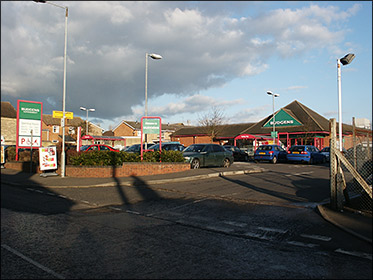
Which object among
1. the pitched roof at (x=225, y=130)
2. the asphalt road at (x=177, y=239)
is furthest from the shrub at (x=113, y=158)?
the pitched roof at (x=225, y=130)

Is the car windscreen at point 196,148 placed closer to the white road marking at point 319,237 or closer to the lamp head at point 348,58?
the lamp head at point 348,58

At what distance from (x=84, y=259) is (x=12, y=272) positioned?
93 centimetres

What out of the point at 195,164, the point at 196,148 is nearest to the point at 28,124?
the point at 196,148

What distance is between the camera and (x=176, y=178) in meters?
13.6

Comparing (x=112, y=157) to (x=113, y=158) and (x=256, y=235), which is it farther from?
(x=256, y=235)

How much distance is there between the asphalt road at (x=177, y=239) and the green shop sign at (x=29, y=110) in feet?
36.8

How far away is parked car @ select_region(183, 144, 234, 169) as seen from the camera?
682 inches

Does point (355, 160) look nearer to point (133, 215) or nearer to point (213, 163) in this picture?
point (133, 215)

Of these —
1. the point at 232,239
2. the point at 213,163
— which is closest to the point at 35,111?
the point at 213,163

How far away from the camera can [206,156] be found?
17.8m

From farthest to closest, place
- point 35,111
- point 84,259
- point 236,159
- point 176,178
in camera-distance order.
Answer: point 236,159, point 35,111, point 176,178, point 84,259

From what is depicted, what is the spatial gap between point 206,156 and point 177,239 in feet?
40.2

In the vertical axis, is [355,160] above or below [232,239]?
above

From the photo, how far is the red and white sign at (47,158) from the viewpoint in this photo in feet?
50.8
